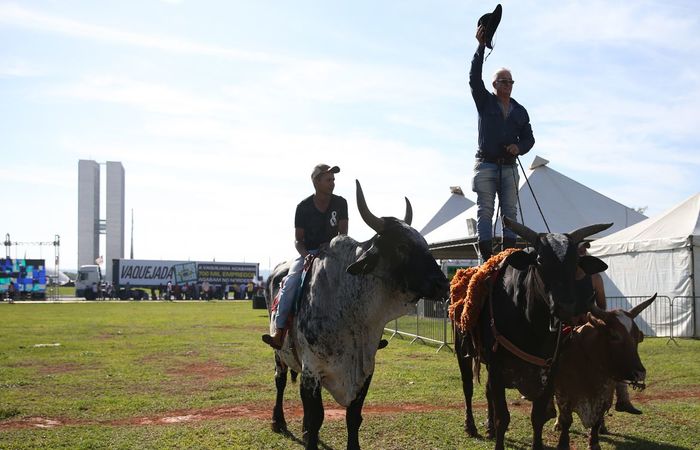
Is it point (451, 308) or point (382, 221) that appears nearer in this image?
point (382, 221)

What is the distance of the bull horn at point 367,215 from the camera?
5125 millimetres

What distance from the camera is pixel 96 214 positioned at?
11206 cm

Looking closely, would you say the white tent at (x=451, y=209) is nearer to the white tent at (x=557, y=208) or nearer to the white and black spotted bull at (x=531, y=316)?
the white tent at (x=557, y=208)

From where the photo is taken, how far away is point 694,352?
1527 centimetres

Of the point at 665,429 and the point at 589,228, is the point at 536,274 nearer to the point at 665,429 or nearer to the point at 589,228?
the point at 589,228

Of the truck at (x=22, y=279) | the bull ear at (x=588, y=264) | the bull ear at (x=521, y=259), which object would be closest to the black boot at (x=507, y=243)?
the bull ear at (x=521, y=259)

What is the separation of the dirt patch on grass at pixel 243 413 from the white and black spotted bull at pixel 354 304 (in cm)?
303

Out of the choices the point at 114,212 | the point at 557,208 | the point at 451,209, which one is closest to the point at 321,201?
the point at 557,208

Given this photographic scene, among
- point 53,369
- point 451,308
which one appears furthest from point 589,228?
point 53,369

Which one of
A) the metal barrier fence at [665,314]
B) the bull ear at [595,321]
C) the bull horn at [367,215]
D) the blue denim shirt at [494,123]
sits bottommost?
the metal barrier fence at [665,314]

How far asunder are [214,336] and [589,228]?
56.6 ft

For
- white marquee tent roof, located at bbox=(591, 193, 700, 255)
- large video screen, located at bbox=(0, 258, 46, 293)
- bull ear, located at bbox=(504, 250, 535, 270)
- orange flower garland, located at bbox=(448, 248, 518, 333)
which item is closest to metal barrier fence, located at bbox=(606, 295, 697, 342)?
white marquee tent roof, located at bbox=(591, 193, 700, 255)

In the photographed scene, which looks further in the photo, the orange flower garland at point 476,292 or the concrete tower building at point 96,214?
the concrete tower building at point 96,214

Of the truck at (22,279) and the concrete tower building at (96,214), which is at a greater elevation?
the concrete tower building at (96,214)
